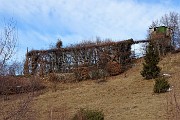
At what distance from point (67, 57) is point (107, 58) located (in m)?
3.41

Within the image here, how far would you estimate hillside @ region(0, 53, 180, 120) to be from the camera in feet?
49.3

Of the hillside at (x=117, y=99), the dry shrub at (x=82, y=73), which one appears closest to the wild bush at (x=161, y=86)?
the hillside at (x=117, y=99)

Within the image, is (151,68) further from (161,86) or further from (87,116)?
(87,116)

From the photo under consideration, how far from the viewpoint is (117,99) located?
63.5ft

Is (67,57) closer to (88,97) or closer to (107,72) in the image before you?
(107,72)

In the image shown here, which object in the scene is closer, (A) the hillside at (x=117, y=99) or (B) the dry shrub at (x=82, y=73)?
(A) the hillside at (x=117, y=99)

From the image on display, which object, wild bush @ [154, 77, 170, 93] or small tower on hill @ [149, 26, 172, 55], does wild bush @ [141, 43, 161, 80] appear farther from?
small tower on hill @ [149, 26, 172, 55]

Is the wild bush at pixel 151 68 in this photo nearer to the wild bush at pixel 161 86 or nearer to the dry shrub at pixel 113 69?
the wild bush at pixel 161 86

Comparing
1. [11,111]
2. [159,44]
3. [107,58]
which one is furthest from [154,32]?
[11,111]

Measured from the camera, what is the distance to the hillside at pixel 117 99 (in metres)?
15.0

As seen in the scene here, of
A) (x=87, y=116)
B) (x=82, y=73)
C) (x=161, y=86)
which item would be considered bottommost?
(x=87, y=116)

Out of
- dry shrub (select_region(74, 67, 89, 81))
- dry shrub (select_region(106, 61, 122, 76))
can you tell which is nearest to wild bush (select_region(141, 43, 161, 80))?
dry shrub (select_region(106, 61, 122, 76))

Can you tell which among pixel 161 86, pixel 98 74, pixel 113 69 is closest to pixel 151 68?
pixel 161 86

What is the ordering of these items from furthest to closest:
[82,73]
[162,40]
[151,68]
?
[162,40] → [82,73] → [151,68]
